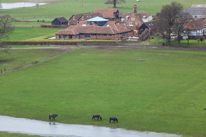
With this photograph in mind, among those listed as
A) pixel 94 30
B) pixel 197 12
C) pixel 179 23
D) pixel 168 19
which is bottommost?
pixel 94 30

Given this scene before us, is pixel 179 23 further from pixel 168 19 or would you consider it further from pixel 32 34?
pixel 32 34

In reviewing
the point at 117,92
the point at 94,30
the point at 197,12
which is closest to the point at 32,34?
the point at 94,30

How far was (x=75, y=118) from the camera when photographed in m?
42.6

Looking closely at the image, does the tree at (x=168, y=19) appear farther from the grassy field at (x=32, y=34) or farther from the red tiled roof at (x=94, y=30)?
the grassy field at (x=32, y=34)

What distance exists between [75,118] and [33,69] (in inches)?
1319

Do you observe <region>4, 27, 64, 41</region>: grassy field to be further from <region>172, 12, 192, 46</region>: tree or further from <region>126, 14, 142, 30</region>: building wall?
<region>172, 12, 192, 46</region>: tree

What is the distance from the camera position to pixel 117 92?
5394 centimetres

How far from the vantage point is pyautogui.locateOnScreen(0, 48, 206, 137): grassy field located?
41812 millimetres

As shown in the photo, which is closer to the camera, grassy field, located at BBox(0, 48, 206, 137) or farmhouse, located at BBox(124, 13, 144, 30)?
grassy field, located at BBox(0, 48, 206, 137)

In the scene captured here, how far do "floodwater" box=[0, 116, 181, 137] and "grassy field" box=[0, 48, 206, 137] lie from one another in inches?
45.0

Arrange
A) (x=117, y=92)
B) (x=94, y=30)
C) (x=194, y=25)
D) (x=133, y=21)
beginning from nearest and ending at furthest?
(x=117, y=92) → (x=194, y=25) → (x=94, y=30) → (x=133, y=21)

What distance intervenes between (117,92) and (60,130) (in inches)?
651

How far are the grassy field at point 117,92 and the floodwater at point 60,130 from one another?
114cm

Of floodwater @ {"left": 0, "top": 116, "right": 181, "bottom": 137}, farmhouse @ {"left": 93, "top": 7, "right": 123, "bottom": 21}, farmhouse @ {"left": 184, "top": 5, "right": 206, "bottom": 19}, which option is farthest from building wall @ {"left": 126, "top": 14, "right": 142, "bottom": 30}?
floodwater @ {"left": 0, "top": 116, "right": 181, "bottom": 137}
